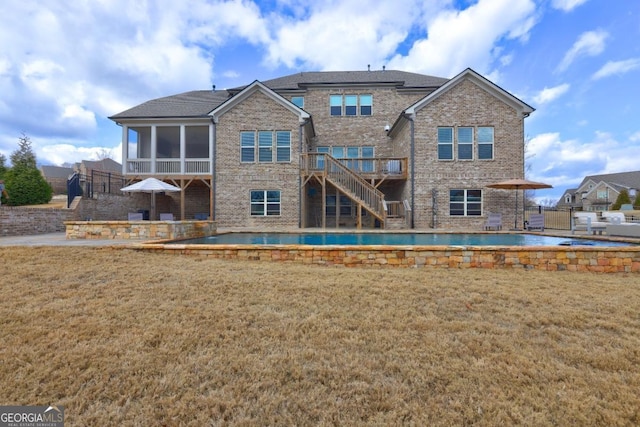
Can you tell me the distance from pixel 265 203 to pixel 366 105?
9383mm

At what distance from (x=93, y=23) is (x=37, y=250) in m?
11.4

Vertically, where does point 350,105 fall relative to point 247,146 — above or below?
above

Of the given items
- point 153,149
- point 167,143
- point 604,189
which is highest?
point 167,143

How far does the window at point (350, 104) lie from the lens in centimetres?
1972

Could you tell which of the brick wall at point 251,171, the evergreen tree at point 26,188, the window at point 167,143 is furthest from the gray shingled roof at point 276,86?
the evergreen tree at point 26,188

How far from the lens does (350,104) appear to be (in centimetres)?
1978

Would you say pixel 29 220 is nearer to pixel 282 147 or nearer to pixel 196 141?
pixel 196 141

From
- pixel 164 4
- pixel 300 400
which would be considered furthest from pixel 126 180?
pixel 300 400

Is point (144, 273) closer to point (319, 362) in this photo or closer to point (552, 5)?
point (319, 362)

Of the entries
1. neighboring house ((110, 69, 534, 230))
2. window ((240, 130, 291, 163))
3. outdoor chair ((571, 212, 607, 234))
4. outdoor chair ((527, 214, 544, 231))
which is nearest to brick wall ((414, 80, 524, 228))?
neighboring house ((110, 69, 534, 230))

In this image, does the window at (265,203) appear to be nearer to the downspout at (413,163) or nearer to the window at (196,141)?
the window at (196,141)

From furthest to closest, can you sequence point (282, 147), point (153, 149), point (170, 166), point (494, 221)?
point (170, 166) < point (153, 149) < point (282, 147) < point (494, 221)

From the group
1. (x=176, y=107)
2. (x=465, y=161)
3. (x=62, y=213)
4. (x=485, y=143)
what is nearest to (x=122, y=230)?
(x=62, y=213)

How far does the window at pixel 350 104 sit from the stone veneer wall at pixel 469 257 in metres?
15.1
